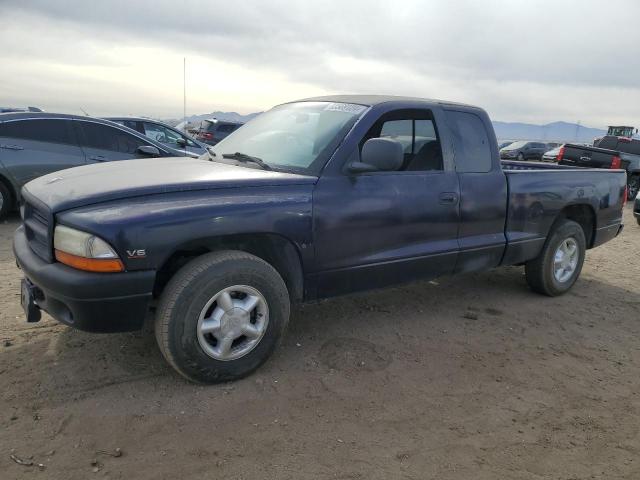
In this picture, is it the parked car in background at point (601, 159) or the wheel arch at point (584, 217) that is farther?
the parked car in background at point (601, 159)

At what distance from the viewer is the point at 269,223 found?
3.11m

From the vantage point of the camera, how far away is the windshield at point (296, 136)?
11.6 ft

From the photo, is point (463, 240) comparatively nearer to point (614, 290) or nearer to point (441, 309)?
point (441, 309)

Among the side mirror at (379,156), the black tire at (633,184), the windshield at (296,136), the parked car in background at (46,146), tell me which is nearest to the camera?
the side mirror at (379,156)

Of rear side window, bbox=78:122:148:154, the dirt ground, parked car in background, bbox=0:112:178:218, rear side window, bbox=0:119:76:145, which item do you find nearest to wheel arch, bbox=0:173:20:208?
parked car in background, bbox=0:112:178:218

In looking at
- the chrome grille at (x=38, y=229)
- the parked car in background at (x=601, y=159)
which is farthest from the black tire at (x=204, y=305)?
the parked car in background at (x=601, y=159)

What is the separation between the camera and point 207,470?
2383mm

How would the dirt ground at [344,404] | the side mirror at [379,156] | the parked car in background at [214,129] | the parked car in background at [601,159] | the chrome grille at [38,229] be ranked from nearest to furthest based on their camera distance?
the dirt ground at [344,404], the chrome grille at [38,229], the side mirror at [379,156], the parked car in background at [601,159], the parked car in background at [214,129]

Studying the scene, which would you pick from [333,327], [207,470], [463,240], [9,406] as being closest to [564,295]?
[463,240]

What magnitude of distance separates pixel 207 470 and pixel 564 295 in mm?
4290

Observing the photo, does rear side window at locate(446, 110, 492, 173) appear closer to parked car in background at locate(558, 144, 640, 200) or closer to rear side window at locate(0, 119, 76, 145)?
rear side window at locate(0, 119, 76, 145)

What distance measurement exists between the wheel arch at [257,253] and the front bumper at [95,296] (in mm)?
211

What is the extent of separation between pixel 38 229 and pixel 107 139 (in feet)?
16.9

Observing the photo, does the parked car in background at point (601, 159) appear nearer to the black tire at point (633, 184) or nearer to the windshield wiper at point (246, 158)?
the black tire at point (633, 184)
